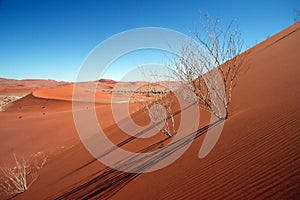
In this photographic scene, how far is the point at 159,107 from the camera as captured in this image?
6219mm

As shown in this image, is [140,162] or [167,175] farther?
[140,162]

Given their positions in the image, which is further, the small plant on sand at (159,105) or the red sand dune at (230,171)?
the small plant on sand at (159,105)

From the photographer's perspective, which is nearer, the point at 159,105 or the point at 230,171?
the point at 230,171

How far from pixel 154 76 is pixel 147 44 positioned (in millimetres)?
1084

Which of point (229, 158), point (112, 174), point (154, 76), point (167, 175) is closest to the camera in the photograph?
point (229, 158)

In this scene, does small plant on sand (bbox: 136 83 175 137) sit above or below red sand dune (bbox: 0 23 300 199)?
above

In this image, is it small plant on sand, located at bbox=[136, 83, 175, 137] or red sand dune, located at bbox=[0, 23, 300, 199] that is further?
small plant on sand, located at bbox=[136, 83, 175, 137]

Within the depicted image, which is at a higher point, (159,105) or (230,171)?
(159,105)

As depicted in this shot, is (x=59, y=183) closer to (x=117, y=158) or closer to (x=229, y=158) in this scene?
(x=117, y=158)

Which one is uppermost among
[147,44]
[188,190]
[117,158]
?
[147,44]

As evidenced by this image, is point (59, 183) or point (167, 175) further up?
point (59, 183)

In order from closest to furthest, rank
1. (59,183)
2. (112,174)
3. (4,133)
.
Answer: (112,174), (59,183), (4,133)

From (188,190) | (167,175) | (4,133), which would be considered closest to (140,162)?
(167,175)

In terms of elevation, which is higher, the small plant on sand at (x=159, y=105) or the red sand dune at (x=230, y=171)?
the small plant on sand at (x=159, y=105)
